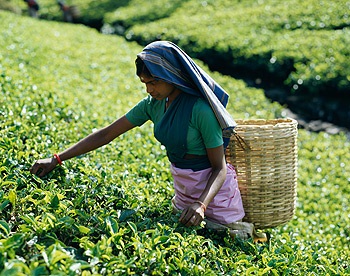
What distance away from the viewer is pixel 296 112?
881 cm

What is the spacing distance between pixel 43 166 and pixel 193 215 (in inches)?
42.9

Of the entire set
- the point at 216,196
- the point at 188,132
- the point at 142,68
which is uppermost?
the point at 142,68

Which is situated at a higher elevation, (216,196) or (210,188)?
(210,188)

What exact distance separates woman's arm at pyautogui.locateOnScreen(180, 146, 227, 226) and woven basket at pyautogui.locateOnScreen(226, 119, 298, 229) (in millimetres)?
414

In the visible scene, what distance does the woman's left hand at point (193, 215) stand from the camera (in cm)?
276

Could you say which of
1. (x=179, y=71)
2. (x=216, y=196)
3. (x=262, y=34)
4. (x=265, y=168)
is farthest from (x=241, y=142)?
(x=262, y=34)

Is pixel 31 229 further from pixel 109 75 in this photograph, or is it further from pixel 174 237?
pixel 109 75

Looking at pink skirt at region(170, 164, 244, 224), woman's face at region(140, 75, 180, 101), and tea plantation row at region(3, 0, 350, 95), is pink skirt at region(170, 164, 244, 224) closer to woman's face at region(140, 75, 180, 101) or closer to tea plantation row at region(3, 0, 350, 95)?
woman's face at region(140, 75, 180, 101)

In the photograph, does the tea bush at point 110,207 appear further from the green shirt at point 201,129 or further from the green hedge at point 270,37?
the green hedge at point 270,37

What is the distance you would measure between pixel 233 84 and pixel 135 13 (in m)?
7.65

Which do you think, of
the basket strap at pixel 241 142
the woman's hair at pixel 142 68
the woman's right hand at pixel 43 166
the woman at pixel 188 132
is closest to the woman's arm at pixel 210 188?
the woman at pixel 188 132

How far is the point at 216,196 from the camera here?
3150 mm

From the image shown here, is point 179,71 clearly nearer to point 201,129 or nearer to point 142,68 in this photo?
point 142,68

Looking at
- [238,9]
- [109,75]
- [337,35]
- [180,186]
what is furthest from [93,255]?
[238,9]
